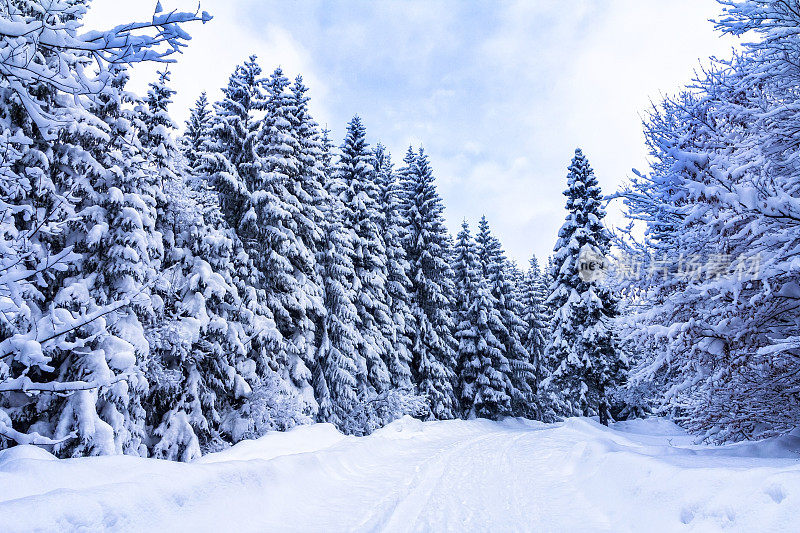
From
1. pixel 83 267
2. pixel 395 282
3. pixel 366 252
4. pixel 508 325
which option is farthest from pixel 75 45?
pixel 508 325

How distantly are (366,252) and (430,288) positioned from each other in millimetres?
6471

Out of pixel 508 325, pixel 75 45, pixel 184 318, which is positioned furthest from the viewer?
pixel 508 325

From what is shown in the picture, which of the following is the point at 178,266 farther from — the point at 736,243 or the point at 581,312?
the point at 581,312

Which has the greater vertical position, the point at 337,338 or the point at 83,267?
the point at 83,267

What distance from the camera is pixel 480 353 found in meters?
28.9

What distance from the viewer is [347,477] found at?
317 inches

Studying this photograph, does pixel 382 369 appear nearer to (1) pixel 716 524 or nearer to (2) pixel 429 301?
(2) pixel 429 301

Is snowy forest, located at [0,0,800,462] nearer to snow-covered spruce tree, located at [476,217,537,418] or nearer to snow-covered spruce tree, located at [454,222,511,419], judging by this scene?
snow-covered spruce tree, located at [454,222,511,419]

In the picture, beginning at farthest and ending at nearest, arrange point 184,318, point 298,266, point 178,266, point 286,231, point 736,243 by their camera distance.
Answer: point 298,266 < point 286,231 < point 178,266 < point 184,318 < point 736,243

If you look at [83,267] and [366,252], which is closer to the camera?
[83,267]

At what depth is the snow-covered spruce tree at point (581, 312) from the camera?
23.0 m

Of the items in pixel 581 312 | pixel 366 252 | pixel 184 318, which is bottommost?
pixel 184 318

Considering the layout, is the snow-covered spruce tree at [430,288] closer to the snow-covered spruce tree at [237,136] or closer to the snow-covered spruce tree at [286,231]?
the snow-covered spruce tree at [286,231]

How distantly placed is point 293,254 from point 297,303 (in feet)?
6.45
